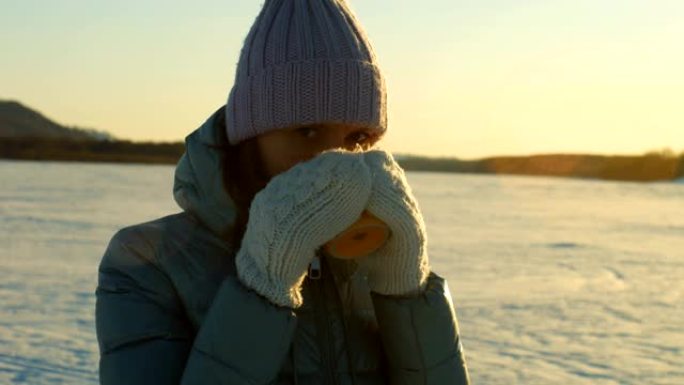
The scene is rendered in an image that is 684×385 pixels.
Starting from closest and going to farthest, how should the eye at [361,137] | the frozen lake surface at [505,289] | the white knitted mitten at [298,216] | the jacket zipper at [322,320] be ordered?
1. the white knitted mitten at [298,216]
2. the jacket zipper at [322,320]
3. the eye at [361,137]
4. the frozen lake surface at [505,289]

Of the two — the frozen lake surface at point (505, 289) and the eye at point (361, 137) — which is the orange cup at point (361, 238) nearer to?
the eye at point (361, 137)

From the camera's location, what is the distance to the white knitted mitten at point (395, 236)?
133 cm

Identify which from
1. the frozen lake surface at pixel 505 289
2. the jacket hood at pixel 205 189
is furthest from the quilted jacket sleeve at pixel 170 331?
the frozen lake surface at pixel 505 289

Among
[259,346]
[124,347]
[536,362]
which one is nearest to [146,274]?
[124,347]

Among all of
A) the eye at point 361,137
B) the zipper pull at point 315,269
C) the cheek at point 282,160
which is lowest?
the zipper pull at point 315,269

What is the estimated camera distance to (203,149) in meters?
1.51

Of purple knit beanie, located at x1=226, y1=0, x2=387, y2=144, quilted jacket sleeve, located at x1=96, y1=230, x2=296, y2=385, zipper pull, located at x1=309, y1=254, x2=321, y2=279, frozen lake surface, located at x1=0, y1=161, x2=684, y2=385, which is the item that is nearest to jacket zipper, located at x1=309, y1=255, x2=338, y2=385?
zipper pull, located at x1=309, y1=254, x2=321, y2=279

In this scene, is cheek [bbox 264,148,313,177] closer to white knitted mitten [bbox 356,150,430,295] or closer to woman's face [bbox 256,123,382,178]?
woman's face [bbox 256,123,382,178]

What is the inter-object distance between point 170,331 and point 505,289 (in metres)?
6.13

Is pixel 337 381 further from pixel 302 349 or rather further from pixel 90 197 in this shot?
pixel 90 197

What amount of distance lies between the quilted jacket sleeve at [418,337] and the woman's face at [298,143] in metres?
0.26

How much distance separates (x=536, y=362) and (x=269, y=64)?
3.82 metres

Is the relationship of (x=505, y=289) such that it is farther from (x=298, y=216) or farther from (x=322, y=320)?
(x=298, y=216)

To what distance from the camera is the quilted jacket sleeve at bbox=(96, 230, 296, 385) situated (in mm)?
1336
